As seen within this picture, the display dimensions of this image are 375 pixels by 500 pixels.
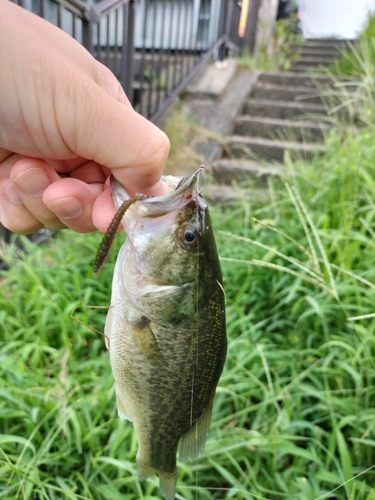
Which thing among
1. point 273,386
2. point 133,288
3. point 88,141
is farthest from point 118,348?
point 273,386

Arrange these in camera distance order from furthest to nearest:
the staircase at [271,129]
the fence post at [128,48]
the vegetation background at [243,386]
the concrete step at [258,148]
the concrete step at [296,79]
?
the concrete step at [296,79], the concrete step at [258,148], the staircase at [271,129], the fence post at [128,48], the vegetation background at [243,386]

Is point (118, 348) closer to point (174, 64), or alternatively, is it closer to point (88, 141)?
point (88, 141)

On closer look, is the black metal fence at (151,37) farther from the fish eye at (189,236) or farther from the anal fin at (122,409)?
the fish eye at (189,236)

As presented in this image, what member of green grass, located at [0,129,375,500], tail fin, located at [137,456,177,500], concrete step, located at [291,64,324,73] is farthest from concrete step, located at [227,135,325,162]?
tail fin, located at [137,456,177,500]

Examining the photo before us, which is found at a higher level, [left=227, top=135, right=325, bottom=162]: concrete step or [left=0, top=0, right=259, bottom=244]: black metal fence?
[left=0, top=0, right=259, bottom=244]: black metal fence

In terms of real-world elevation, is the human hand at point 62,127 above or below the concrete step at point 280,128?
above

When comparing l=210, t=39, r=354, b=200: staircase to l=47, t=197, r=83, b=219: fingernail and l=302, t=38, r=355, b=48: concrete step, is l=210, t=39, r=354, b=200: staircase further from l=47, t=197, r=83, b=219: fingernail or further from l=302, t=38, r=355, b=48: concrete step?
l=302, t=38, r=355, b=48: concrete step

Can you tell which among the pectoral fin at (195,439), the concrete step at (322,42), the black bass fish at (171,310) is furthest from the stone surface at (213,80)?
the pectoral fin at (195,439)
